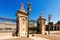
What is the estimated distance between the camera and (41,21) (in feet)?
97.1

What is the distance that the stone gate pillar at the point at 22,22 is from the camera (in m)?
22.7

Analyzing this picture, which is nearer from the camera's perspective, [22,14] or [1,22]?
[1,22]

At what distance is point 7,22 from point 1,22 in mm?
1329

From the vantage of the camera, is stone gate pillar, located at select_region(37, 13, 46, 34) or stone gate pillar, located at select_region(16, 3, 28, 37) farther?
stone gate pillar, located at select_region(37, 13, 46, 34)

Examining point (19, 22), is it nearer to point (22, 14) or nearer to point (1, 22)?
point (22, 14)

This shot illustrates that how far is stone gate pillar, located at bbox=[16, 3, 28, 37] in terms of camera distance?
892 inches

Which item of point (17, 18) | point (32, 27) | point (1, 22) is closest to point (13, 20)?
point (17, 18)

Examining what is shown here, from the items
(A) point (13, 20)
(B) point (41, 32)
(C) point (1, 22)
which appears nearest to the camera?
(C) point (1, 22)

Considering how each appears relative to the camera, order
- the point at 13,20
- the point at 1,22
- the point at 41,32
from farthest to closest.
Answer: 1. the point at 41,32
2. the point at 13,20
3. the point at 1,22

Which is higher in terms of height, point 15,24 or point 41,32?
point 15,24

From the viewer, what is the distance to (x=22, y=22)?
76.0 ft

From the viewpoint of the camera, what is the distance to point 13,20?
22.9 meters

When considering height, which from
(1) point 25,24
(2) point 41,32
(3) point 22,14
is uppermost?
(3) point 22,14

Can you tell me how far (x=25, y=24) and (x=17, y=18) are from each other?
1.78 metres
